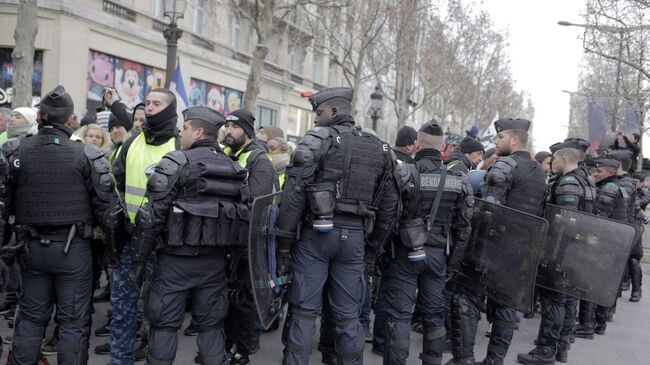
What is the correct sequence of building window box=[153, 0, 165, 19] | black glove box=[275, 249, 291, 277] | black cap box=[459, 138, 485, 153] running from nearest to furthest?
black glove box=[275, 249, 291, 277]
black cap box=[459, 138, 485, 153]
building window box=[153, 0, 165, 19]

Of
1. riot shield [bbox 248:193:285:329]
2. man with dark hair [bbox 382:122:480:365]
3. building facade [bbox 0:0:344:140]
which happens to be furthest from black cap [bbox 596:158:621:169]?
building facade [bbox 0:0:344:140]

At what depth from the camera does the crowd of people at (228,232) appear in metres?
3.59

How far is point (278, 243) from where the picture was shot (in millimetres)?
3938

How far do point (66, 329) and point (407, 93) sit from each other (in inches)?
906

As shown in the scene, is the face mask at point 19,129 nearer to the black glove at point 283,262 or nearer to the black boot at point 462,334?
the black glove at point 283,262

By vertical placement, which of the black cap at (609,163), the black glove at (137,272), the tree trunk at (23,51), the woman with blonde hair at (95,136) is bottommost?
the black glove at (137,272)

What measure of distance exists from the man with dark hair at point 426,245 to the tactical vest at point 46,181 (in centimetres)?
239

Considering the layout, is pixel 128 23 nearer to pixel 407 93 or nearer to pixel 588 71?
pixel 407 93

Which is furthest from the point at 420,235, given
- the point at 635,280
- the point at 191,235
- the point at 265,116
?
the point at 265,116

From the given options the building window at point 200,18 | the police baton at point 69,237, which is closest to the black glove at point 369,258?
the police baton at point 69,237

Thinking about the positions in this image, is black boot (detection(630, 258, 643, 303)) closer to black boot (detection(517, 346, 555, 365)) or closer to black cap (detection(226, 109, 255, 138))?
black boot (detection(517, 346, 555, 365))

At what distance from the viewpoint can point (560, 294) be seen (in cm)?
520

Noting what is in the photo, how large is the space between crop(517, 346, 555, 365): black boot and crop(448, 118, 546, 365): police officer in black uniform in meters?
0.60

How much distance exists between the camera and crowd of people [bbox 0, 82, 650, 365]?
3588mm
